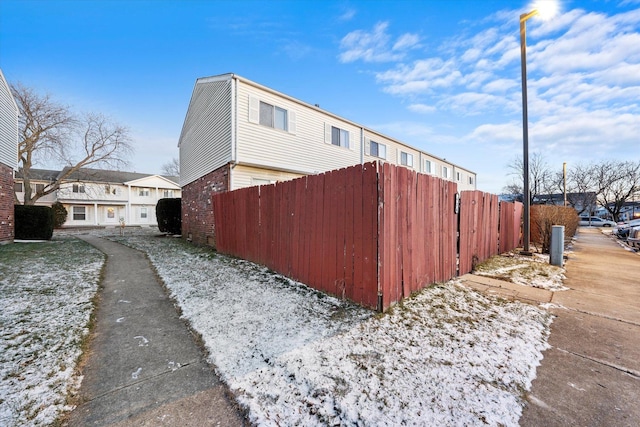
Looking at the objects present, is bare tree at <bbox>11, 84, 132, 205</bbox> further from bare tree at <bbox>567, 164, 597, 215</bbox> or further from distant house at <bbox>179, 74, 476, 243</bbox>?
bare tree at <bbox>567, 164, 597, 215</bbox>

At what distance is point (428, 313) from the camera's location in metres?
3.16

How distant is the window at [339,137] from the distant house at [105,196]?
79.5 ft

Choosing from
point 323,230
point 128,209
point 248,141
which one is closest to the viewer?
point 323,230

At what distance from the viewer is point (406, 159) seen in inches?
659

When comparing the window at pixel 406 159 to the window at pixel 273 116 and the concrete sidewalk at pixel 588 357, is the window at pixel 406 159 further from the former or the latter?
the concrete sidewalk at pixel 588 357

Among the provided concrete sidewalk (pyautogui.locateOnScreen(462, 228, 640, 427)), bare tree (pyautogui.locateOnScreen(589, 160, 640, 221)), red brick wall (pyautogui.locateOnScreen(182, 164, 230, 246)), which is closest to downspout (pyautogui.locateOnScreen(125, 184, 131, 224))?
red brick wall (pyautogui.locateOnScreen(182, 164, 230, 246))

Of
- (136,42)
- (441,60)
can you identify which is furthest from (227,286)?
(136,42)

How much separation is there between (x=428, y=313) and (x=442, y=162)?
2042cm

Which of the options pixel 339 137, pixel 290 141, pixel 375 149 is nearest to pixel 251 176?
pixel 290 141

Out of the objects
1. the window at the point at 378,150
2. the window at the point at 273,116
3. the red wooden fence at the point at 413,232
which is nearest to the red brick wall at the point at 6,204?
the window at the point at 273,116

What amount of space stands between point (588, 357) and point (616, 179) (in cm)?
4267

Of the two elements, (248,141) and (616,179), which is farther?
(616,179)

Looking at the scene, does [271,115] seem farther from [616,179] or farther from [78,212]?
[616,179]

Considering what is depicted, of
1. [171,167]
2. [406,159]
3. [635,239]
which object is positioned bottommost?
[635,239]
